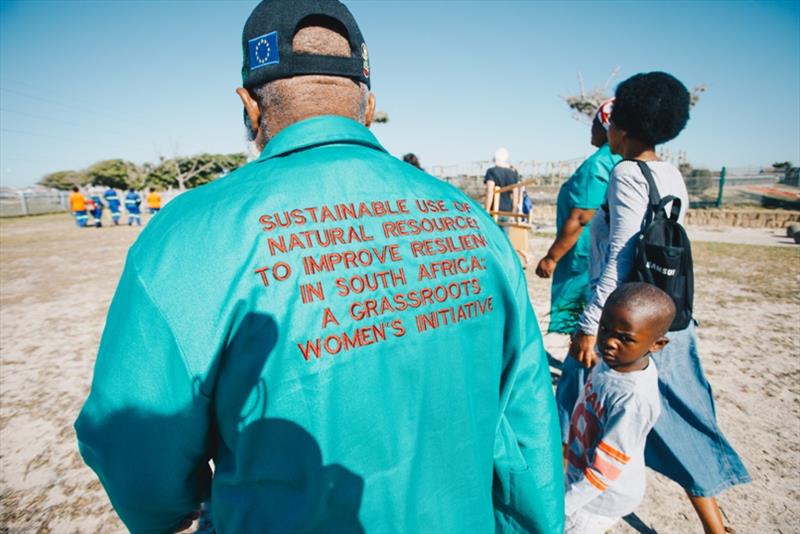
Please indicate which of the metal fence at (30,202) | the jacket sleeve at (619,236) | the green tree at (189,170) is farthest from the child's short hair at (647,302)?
the green tree at (189,170)

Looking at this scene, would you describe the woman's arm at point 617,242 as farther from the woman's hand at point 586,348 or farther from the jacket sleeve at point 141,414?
the jacket sleeve at point 141,414

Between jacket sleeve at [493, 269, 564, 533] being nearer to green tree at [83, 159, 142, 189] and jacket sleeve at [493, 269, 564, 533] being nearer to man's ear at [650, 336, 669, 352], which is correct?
man's ear at [650, 336, 669, 352]

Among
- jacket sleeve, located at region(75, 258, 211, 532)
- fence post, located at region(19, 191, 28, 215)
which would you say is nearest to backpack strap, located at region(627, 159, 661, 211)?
jacket sleeve, located at region(75, 258, 211, 532)

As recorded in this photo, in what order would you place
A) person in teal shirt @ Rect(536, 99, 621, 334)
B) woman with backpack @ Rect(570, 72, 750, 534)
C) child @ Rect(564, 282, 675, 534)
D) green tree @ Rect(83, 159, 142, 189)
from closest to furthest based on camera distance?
1. child @ Rect(564, 282, 675, 534)
2. woman with backpack @ Rect(570, 72, 750, 534)
3. person in teal shirt @ Rect(536, 99, 621, 334)
4. green tree @ Rect(83, 159, 142, 189)

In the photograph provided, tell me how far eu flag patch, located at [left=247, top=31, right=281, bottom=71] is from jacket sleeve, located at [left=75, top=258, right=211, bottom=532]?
585mm

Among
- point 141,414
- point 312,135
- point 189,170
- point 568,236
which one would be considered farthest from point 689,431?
point 189,170

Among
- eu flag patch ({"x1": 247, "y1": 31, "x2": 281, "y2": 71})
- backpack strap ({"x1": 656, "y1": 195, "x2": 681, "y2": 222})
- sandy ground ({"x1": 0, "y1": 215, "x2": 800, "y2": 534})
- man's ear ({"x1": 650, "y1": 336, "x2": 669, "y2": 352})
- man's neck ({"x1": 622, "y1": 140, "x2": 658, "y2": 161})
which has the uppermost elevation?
eu flag patch ({"x1": 247, "y1": 31, "x2": 281, "y2": 71})

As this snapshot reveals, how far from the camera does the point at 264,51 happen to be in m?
1.06

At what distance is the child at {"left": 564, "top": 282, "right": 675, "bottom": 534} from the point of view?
1776 mm

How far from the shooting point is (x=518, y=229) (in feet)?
22.4

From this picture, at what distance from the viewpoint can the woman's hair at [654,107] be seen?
2018 mm

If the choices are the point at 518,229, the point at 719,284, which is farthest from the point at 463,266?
the point at 719,284

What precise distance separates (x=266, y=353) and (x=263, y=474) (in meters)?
0.26

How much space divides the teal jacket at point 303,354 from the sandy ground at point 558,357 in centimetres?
212
